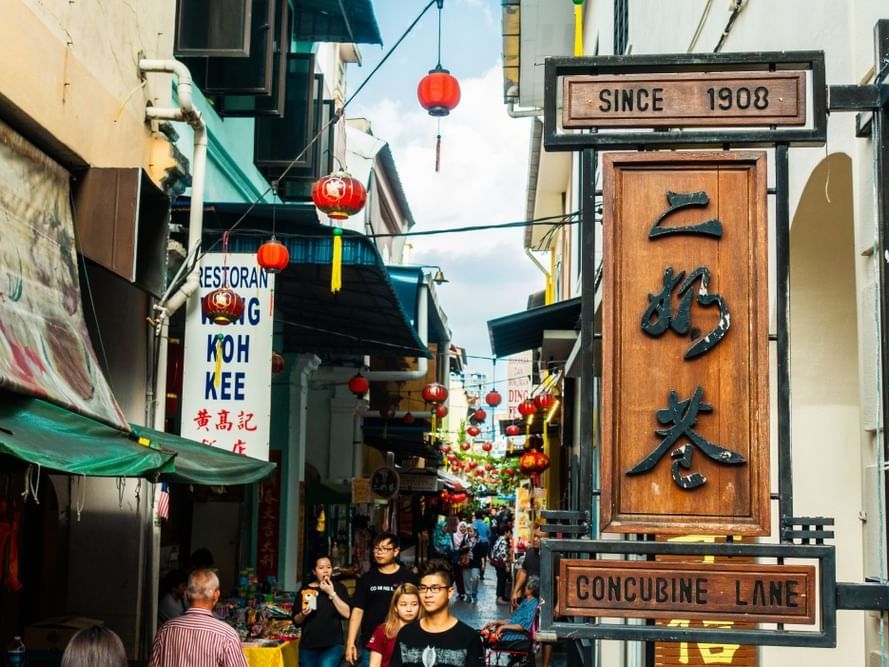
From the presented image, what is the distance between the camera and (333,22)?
58.8 feet

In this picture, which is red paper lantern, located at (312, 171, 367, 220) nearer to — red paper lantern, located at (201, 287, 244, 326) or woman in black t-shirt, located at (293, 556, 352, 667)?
red paper lantern, located at (201, 287, 244, 326)

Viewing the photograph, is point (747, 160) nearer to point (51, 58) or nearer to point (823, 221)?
point (823, 221)

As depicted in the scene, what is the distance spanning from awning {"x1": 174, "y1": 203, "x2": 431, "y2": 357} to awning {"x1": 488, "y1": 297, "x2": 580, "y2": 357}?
3.99 ft

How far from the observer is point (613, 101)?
16.4 ft

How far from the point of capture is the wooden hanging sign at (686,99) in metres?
4.90

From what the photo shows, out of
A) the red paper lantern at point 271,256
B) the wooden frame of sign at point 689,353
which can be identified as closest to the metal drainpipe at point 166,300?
the red paper lantern at point 271,256

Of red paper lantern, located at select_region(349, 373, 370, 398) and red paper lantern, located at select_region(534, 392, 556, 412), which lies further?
red paper lantern, located at select_region(534, 392, 556, 412)

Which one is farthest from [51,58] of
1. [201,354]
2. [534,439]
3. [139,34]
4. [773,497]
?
[534,439]

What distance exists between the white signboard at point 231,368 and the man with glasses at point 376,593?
1.43 metres

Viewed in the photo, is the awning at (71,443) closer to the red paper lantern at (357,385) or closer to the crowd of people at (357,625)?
the crowd of people at (357,625)

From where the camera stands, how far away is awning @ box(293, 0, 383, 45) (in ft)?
57.6

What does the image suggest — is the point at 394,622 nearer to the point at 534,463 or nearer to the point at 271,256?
the point at 271,256

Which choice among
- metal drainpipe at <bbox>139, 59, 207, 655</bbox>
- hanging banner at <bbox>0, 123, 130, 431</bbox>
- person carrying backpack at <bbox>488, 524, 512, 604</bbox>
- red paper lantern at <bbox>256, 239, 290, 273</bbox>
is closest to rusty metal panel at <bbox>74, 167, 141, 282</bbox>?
hanging banner at <bbox>0, 123, 130, 431</bbox>

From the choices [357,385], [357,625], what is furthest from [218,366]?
[357,385]
